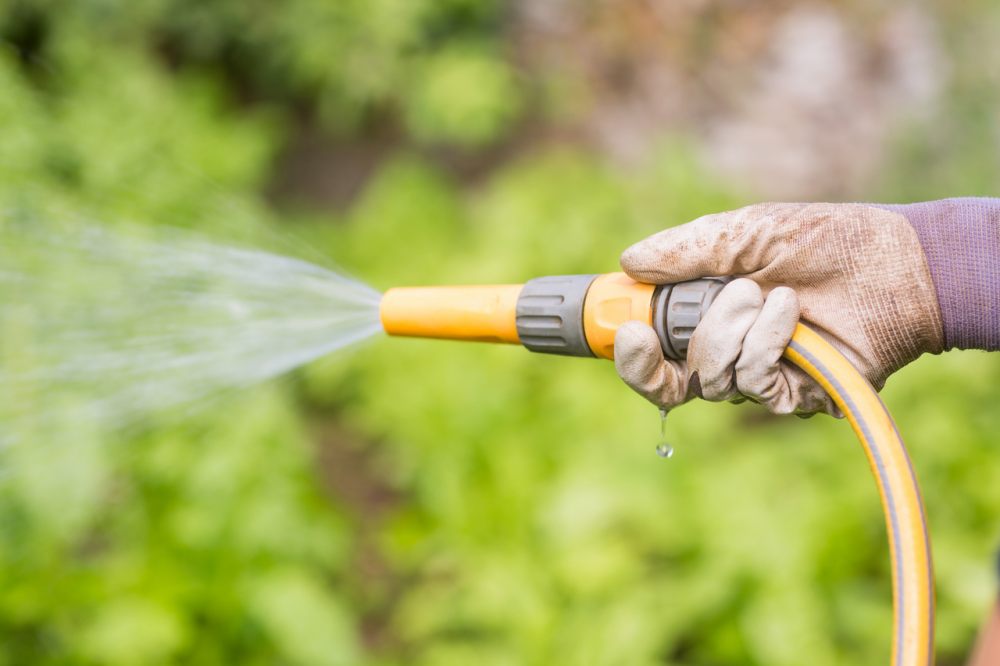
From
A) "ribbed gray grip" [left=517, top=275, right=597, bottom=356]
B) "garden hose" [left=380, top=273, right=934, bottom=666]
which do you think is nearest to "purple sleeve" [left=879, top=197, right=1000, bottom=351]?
"garden hose" [left=380, top=273, right=934, bottom=666]

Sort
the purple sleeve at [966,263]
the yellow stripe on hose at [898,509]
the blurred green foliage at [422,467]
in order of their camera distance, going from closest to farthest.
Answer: the yellow stripe on hose at [898,509] < the purple sleeve at [966,263] < the blurred green foliage at [422,467]

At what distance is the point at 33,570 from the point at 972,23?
17.4 ft

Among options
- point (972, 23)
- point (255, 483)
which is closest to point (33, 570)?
point (255, 483)

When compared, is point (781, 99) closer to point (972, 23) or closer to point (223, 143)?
point (972, 23)

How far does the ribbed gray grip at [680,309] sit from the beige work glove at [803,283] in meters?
Answer: 0.02

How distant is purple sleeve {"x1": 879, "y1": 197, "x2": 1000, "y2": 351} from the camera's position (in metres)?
1.17

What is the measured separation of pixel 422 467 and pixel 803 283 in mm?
3009

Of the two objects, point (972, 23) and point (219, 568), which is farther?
point (972, 23)

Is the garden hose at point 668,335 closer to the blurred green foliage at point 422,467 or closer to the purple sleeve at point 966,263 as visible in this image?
the purple sleeve at point 966,263

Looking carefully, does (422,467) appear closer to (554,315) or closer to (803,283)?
(554,315)

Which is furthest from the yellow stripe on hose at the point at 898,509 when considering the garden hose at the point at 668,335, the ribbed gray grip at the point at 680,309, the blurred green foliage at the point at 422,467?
the blurred green foliage at the point at 422,467

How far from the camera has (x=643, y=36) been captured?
5.88m

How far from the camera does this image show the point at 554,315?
4.15ft

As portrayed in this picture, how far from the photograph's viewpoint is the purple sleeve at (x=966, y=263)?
1.17 m
